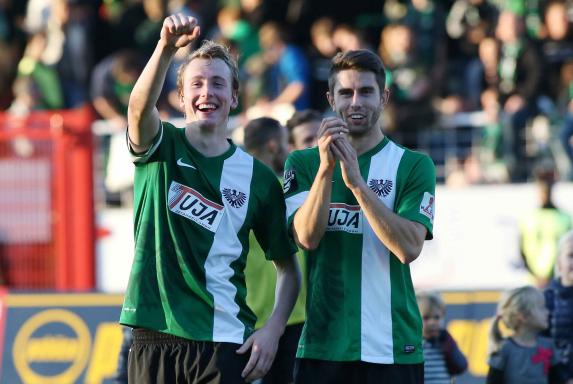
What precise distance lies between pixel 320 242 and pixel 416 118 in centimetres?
839

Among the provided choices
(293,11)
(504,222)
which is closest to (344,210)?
(504,222)

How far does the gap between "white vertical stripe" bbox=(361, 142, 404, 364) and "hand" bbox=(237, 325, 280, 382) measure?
480 mm

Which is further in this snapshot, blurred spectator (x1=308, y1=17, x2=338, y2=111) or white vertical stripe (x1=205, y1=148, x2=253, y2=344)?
blurred spectator (x1=308, y1=17, x2=338, y2=111)

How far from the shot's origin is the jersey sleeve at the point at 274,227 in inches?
222

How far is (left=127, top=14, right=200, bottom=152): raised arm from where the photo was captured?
5.00 meters

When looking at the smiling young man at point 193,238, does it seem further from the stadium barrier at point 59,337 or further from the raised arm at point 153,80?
the stadium barrier at point 59,337

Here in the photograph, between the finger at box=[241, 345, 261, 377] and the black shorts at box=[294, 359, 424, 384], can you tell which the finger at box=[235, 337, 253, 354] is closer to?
the finger at box=[241, 345, 261, 377]

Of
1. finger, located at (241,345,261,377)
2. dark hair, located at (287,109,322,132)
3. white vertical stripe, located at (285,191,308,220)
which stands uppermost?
dark hair, located at (287,109,322,132)

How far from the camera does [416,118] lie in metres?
14.0

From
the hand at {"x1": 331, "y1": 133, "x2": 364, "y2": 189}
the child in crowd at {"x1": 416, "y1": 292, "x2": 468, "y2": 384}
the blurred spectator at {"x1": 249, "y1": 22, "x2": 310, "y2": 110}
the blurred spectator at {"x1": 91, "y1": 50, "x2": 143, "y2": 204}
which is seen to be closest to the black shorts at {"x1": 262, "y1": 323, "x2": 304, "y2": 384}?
the child in crowd at {"x1": 416, "y1": 292, "x2": 468, "y2": 384}

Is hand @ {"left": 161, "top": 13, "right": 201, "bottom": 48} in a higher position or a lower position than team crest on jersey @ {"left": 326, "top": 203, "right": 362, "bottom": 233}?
higher

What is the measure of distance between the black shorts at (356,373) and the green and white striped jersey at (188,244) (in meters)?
0.39

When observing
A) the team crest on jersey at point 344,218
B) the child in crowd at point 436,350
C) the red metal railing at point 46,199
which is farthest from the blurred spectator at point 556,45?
the team crest on jersey at point 344,218

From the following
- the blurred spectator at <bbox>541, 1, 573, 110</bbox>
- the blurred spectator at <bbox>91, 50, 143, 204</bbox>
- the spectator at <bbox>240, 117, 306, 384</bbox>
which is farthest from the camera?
the blurred spectator at <bbox>541, 1, 573, 110</bbox>
